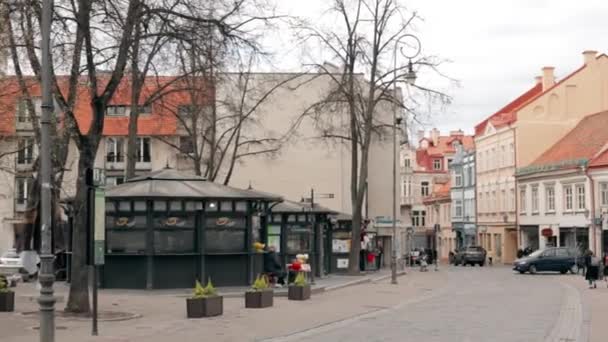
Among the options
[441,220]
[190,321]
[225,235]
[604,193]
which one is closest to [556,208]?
[604,193]

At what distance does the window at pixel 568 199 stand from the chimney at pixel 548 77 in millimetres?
16215

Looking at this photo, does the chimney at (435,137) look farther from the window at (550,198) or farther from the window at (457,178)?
the window at (550,198)

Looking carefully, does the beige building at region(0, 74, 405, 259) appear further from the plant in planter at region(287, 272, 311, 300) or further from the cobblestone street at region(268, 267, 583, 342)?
the plant in planter at region(287, 272, 311, 300)

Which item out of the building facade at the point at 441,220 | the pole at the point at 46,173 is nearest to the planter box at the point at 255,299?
the pole at the point at 46,173

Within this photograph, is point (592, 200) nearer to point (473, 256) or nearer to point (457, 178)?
point (473, 256)

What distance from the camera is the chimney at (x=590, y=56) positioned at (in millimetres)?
71688

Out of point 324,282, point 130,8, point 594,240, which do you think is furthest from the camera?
point 594,240

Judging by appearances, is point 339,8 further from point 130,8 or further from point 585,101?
point 585,101

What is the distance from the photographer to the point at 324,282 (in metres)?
36.2

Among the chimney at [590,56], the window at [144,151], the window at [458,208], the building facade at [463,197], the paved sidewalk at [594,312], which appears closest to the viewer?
the paved sidewalk at [594,312]

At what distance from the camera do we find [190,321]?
774 inches

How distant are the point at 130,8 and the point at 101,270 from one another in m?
12.1

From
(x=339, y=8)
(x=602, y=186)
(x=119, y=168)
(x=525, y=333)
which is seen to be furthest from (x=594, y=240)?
(x=525, y=333)

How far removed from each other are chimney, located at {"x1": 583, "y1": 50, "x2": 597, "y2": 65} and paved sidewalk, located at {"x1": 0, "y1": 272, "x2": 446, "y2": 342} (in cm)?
4705
